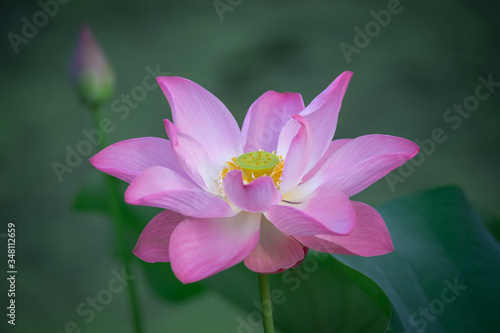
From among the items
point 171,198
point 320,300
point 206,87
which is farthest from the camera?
point 206,87

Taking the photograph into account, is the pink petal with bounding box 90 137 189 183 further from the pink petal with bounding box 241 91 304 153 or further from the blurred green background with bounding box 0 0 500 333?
the blurred green background with bounding box 0 0 500 333

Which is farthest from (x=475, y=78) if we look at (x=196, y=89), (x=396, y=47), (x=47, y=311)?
(x=47, y=311)

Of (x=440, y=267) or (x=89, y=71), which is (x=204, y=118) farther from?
(x=440, y=267)

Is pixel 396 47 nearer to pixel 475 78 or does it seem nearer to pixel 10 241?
pixel 475 78

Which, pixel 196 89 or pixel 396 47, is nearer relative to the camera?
pixel 196 89

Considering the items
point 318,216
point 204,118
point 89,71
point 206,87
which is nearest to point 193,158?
point 204,118

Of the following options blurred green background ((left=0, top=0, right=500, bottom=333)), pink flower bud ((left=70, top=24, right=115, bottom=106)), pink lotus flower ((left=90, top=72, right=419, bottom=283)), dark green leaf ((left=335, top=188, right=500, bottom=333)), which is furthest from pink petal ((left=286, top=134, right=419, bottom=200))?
blurred green background ((left=0, top=0, right=500, bottom=333))

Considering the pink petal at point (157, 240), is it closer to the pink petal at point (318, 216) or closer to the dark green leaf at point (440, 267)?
the pink petal at point (318, 216)

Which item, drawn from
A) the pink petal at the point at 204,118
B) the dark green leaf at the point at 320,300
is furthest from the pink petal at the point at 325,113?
the dark green leaf at the point at 320,300
